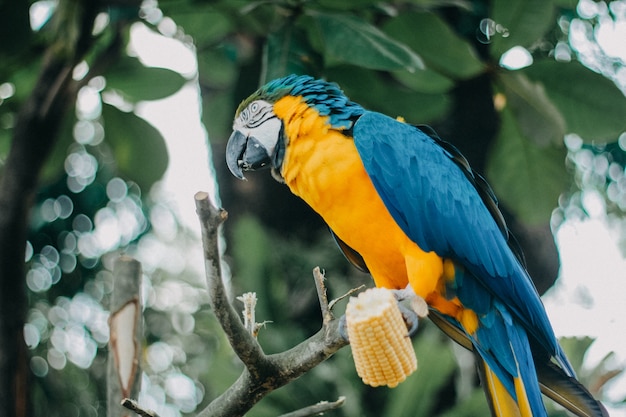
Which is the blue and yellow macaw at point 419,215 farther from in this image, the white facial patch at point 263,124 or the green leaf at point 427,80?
the green leaf at point 427,80

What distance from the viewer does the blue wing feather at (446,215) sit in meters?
0.99

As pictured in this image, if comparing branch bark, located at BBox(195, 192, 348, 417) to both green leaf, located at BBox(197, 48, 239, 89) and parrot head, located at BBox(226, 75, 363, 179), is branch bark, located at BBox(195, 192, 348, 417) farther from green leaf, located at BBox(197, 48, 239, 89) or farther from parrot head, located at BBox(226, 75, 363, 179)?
green leaf, located at BBox(197, 48, 239, 89)

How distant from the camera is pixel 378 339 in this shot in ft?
2.60

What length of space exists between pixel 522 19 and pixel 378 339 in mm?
760

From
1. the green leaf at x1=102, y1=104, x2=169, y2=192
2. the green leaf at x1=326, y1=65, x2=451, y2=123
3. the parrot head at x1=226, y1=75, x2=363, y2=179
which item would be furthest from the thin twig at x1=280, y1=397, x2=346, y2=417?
the green leaf at x1=102, y1=104, x2=169, y2=192

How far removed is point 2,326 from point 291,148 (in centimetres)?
60

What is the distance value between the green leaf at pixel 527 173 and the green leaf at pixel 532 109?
0.03m

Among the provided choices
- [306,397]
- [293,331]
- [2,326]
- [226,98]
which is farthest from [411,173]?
[306,397]

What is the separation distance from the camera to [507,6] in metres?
1.26

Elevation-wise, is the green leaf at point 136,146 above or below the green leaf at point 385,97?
below

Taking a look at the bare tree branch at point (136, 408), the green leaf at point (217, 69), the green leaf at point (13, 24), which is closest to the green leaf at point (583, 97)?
the green leaf at point (217, 69)

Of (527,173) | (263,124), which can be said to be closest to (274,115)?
(263,124)

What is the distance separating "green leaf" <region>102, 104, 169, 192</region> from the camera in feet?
5.17

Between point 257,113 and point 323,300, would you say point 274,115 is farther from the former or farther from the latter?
point 323,300
